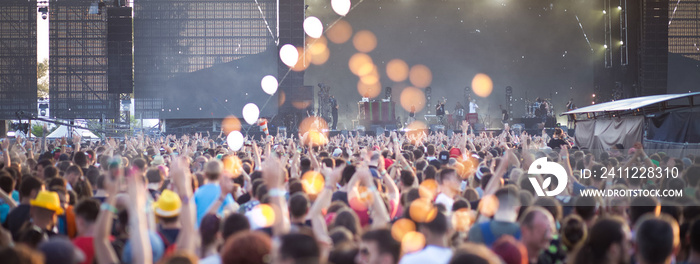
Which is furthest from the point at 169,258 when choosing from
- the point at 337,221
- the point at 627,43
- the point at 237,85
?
the point at 627,43

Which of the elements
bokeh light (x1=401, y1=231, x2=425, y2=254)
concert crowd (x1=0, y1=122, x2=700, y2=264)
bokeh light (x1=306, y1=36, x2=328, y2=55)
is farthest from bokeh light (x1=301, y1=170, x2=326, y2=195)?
bokeh light (x1=306, y1=36, x2=328, y2=55)

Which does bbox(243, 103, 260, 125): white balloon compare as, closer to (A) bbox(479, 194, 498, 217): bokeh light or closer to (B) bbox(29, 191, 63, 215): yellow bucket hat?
(B) bbox(29, 191, 63, 215): yellow bucket hat

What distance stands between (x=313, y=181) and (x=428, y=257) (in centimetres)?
342

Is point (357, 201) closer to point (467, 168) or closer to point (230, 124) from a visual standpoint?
point (467, 168)

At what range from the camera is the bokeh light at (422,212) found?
323cm

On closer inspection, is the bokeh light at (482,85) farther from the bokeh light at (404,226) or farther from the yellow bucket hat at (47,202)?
the yellow bucket hat at (47,202)

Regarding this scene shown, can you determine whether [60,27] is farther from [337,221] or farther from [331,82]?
[337,221]

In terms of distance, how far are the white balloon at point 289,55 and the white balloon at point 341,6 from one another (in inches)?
316

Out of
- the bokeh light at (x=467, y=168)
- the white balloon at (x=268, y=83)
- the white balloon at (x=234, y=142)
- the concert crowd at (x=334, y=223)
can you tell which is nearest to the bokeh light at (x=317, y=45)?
the white balloon at (x=268, y=83)

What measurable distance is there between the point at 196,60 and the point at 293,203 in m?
20.9

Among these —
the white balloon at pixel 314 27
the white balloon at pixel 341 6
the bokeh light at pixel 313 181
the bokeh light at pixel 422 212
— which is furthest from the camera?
the white balloon at pixel 341 6

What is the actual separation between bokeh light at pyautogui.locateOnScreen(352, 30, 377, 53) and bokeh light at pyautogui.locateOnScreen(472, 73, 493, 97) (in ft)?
17.6

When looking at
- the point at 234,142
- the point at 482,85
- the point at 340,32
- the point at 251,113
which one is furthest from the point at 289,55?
the point at 482,85

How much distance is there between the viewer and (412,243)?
3172mm
